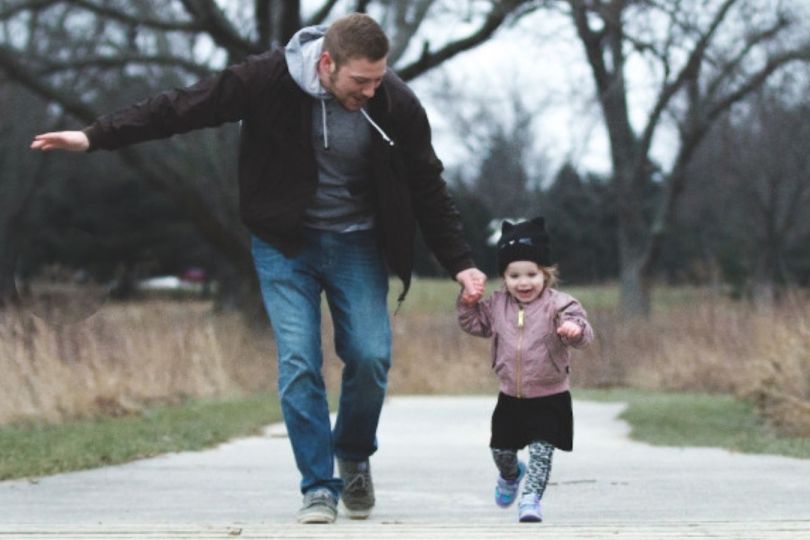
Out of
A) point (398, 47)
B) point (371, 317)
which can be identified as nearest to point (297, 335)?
point (371, 317)

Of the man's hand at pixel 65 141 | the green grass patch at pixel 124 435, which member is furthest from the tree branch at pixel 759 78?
the man's hand at pixel 65 141

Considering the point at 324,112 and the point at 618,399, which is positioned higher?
the point at 324,112

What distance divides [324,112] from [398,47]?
16.1 m

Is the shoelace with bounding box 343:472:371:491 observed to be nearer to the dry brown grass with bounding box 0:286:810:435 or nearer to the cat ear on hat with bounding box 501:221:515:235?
the cat ear on hat with bounding box 501:221:515:235

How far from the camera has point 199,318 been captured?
15.8 m

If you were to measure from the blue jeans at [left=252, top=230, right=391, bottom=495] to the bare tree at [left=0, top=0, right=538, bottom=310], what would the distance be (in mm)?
14284

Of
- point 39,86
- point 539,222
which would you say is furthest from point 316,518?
point 39,86

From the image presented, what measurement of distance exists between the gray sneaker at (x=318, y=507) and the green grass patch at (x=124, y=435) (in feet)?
8.50

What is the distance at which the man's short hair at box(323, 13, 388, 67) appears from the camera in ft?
16.4

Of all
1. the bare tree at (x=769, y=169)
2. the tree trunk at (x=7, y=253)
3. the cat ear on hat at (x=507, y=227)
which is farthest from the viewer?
the bare tree at (x=769, y=169)

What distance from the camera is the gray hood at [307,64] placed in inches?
205

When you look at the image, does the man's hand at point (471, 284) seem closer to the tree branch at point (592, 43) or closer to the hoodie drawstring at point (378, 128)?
the hoodie drawstring at point (378, 128)

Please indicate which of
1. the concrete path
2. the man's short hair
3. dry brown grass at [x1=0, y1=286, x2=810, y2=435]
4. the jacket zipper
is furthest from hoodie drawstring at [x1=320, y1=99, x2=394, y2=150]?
dry brown grass at [x1=0, y1=286, x2=810, y2=435]

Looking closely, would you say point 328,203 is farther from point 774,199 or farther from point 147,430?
point 774,199
